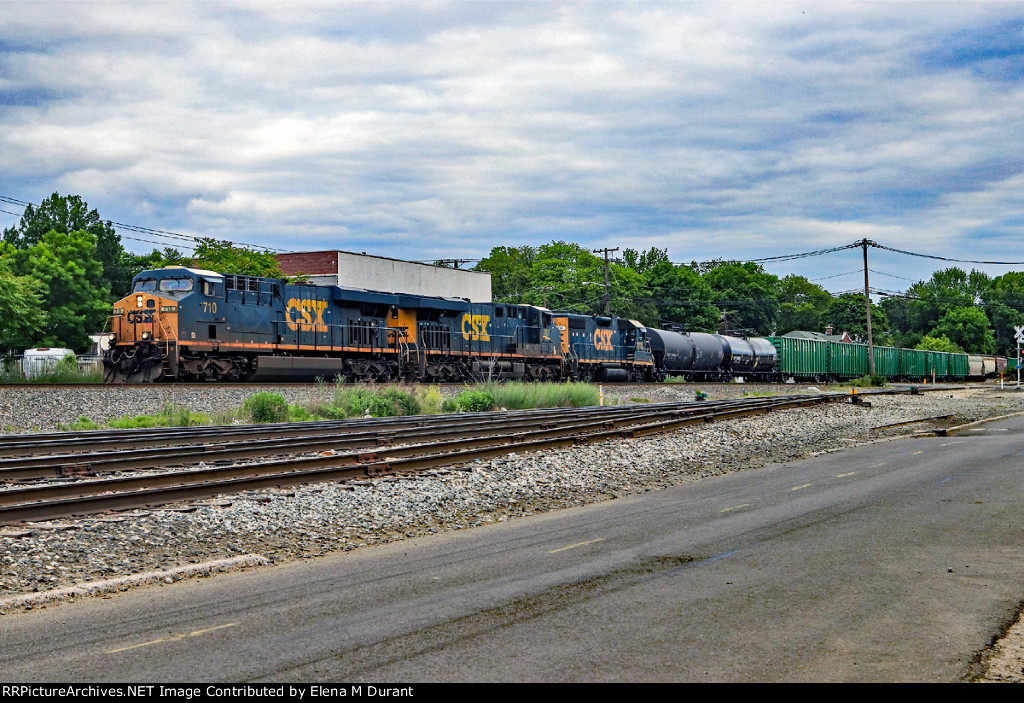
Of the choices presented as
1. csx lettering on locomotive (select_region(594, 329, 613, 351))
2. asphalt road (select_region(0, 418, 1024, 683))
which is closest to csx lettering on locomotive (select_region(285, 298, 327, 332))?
csx lettering on locomotive (select_region(594, 329, 613, 351))

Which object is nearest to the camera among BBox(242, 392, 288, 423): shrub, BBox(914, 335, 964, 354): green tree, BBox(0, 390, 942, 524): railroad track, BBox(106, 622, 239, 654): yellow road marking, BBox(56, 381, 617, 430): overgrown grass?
BBox(106, 622, 239, 654): yellow road marking

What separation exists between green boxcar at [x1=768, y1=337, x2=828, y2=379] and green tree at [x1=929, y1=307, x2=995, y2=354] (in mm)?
74948

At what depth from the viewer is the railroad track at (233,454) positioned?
9914 mm

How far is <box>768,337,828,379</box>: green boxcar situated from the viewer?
5778cm

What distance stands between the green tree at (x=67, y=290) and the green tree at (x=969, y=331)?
10636cm

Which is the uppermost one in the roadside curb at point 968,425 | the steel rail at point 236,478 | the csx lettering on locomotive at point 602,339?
the csx lettering on locomotive at point 602,339

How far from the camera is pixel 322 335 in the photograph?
31250 millimetres

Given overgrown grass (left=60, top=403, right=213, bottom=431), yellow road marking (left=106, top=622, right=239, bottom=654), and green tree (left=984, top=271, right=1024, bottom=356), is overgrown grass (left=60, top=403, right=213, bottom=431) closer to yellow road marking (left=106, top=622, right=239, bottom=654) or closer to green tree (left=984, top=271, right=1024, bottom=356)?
yellow road marking (left=106, top=622, right=239, bottom=654)

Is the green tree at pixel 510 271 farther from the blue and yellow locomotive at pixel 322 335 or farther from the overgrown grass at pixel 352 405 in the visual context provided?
the overgrown grass at pixel 352 405

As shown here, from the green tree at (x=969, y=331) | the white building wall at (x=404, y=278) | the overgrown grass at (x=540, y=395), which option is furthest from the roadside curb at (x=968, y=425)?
the green tree at (x=969, y=331)

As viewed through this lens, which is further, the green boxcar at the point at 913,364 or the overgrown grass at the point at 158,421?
the green boxcar at the point at 913,364

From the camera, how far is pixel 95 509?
30.9 feet

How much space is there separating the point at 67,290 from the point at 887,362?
190 feet

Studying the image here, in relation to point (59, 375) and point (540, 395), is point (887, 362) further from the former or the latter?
point (59, 375)
